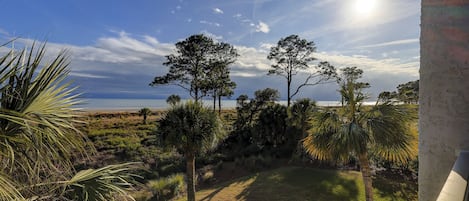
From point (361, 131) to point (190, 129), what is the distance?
4.40 m

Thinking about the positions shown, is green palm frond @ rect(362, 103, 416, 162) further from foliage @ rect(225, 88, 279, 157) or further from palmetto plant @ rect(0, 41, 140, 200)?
foliage @ rect(225, 88, 279, 157)

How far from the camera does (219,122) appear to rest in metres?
7.56

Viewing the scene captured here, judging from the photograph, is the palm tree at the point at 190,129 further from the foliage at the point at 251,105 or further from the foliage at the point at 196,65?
the foliage at the point at 196,65

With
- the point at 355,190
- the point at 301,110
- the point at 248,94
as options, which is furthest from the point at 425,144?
the point at 248,94

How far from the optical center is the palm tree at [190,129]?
7.07 metres

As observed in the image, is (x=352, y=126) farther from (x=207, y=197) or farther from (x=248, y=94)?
(x=248, y=94)

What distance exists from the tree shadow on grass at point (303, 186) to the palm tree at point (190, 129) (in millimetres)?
2618

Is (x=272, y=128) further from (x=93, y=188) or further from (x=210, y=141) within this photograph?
(x=93, y=188)

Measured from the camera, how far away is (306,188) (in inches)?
351

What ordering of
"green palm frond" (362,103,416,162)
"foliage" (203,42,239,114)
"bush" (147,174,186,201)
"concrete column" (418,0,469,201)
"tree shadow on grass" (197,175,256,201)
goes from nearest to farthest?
"concrete column" (418,0,469,201)
"green palm frond" (362,103,416,162)
"tree shadow on grass" (197,175,256,201)
"bush" (147,174,186,201)
"foliage" (203,42,239,114)

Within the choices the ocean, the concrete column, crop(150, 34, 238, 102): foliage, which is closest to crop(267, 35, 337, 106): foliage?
the ocean

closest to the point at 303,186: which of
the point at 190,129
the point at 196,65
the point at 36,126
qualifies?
the point at 190,129

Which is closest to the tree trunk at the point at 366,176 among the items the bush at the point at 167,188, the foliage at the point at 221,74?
the bush at the point at 167,188

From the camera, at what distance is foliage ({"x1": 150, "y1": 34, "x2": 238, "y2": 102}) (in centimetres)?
2070
